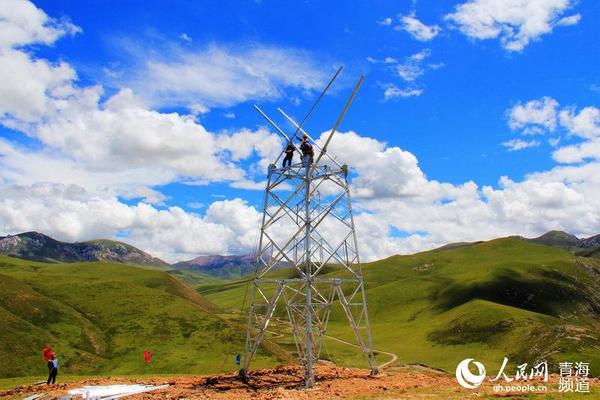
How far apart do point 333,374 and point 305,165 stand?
15.2 meters

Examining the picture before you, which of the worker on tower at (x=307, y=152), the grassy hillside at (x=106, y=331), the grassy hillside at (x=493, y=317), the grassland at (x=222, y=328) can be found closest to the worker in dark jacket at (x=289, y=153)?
the worker on tower at (x=307, y=152)

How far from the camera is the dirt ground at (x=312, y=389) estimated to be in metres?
25.8

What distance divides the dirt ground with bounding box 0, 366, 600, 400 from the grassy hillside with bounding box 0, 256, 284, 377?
3688 centimetres

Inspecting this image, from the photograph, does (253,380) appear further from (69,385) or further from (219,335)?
(219,335)

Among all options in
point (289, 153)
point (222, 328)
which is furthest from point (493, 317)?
point (289, 153)

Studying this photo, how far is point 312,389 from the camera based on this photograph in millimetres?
28281

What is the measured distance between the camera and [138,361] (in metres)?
74.8

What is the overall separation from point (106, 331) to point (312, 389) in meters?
70.6

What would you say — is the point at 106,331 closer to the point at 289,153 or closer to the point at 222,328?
the point at 222,328

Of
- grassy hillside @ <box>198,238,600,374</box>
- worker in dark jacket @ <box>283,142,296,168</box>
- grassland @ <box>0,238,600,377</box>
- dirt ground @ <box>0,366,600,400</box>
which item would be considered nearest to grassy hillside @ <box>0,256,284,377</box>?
grassland @ <box>0,238,600,377</box>

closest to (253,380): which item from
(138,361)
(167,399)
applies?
(167,399)

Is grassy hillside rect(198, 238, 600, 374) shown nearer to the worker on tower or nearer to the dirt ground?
the dirt ground

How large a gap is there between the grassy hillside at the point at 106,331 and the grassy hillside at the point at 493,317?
2877 cm

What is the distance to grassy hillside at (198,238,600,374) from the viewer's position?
94000 millimetres
